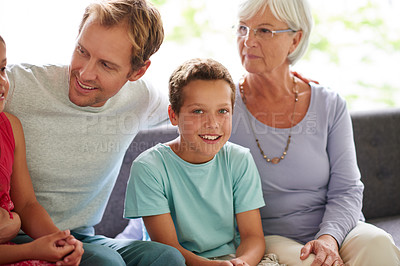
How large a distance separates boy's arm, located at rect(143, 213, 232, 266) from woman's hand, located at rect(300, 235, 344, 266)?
342mm

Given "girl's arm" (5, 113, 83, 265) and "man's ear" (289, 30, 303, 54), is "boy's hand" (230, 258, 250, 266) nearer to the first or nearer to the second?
"girl's arm" (5, 113, 83, 265)

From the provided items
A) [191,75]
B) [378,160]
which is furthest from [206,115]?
[378,160]

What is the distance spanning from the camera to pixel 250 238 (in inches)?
62.7

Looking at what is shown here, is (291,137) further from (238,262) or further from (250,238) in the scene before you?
(238,262)

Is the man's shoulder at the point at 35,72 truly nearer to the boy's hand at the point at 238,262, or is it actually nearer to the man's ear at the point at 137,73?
the man's ear at the point at 137,73

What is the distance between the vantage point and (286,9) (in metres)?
1.78

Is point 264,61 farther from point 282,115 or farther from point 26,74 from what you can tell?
point 26,74

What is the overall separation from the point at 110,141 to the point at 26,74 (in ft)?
1.15

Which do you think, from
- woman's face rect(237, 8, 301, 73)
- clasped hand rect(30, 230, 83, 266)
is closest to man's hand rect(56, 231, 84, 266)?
clasped hand rect(30, 230, 83, 266)

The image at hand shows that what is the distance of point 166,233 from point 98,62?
0.58 metres

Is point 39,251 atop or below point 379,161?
atop

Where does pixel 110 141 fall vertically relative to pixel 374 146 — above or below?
above

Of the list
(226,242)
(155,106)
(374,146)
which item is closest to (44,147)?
(155,106)

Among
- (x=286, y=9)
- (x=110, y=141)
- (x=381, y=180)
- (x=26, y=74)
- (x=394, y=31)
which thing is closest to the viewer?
(x=26, y=74)
